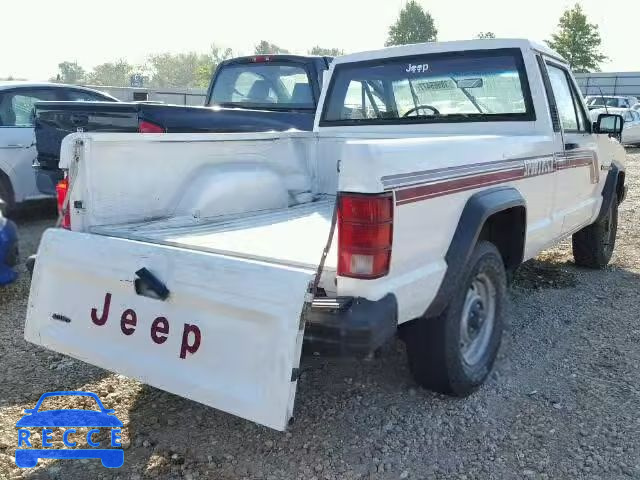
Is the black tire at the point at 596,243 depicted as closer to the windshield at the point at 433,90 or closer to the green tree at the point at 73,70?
the windshield at the point at 433,90

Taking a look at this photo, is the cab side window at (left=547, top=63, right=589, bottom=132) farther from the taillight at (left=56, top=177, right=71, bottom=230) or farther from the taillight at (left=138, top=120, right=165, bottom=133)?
the taillight at (left=56, top=177, right=71, bottom=230)

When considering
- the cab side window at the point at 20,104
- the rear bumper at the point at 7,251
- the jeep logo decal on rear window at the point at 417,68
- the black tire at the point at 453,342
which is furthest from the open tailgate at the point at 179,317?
the cab side window at the point at 20,104

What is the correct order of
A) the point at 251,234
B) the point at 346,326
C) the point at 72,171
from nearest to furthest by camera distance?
the point at 346,326
the point at 72,171
the point at 251,234

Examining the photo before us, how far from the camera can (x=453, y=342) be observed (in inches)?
116

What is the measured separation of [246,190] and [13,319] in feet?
6.75

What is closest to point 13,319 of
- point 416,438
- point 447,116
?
point 416,438

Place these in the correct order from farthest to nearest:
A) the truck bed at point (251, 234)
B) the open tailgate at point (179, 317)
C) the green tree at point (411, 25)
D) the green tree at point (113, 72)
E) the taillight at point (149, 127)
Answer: the green tree at point (113, 72) → the green tree at point (411, 25) → the taillight at point (149, 127) → the truck bed at point (251, 234) → the open tailgate at point (179, 317)

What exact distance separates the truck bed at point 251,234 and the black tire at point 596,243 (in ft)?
9.93

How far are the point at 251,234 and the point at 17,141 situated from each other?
505cm

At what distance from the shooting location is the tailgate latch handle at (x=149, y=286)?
2.50 metres

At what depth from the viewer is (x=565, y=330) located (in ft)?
14.0

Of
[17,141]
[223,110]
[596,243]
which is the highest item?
[223,110]

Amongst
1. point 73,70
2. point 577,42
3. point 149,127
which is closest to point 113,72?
point 73,70

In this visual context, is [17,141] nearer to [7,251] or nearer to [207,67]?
[7,251]
